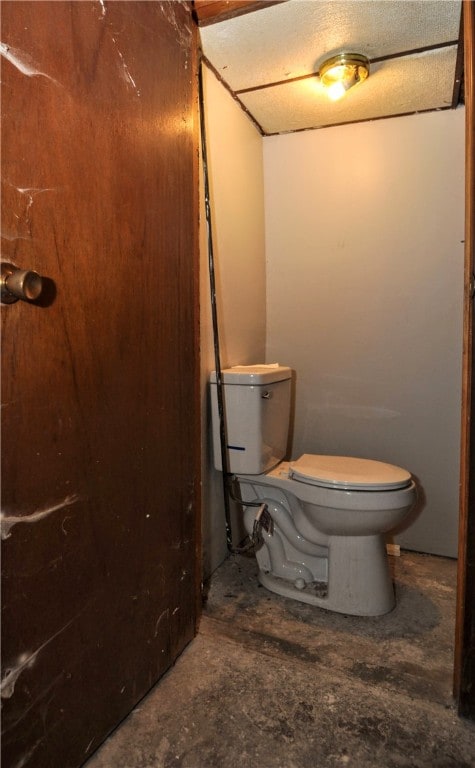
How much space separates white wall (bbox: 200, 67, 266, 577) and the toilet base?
479 millimetres

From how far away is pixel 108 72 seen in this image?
85cm

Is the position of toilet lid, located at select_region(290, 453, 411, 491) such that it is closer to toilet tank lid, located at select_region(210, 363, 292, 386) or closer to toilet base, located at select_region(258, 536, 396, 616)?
toilet base, located at select_region(258, 536, 396, 616)

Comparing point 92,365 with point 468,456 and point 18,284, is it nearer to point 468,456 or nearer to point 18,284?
point 18,284

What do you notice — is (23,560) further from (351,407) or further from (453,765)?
(351,407)

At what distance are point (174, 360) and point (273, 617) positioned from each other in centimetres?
98

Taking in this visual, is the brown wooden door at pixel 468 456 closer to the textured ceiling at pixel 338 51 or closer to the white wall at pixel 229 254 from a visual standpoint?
the textured ceiling at pixel 338 51

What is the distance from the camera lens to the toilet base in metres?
1.45

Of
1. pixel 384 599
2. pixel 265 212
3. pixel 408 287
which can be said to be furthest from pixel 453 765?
pixel 265 212

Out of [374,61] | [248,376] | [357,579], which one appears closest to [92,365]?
[248,376]

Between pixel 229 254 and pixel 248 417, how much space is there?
70 centimetres

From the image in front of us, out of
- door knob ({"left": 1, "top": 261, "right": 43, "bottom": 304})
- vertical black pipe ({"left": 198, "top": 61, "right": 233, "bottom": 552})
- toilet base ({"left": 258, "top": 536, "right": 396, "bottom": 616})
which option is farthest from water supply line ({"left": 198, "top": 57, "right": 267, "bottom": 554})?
door knob ({"left": 1, "top": 261, "right": 43, "bottom": 304})

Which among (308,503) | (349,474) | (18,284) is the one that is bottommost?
(308,503)

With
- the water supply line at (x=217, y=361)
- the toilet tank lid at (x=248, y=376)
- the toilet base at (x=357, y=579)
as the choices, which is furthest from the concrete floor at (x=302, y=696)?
the toilet tank lid at (x=248, y=376)

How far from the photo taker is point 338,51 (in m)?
1.39
